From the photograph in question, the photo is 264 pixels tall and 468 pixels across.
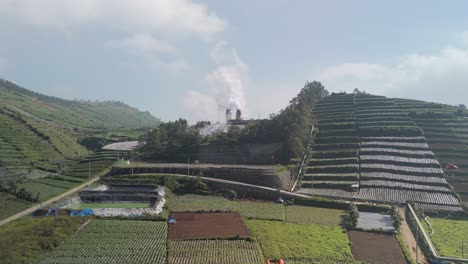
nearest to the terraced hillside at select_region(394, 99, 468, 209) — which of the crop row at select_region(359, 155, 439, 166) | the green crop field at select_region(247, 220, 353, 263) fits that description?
the crop row at select_region(359, 155, 439, 166)

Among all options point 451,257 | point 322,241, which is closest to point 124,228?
point 322,241

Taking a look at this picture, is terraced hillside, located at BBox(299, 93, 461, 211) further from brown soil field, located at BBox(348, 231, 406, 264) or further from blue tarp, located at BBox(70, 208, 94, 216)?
blue tarp, located at BBox(70, 208, 94, 216)

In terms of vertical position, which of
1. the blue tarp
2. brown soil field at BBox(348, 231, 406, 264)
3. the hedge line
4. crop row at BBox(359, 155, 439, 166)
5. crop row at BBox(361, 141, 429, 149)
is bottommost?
brown soil field at BBox(348, 231, 406, 264)

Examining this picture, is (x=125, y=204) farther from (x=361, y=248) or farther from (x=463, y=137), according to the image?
(x=463, y=137)

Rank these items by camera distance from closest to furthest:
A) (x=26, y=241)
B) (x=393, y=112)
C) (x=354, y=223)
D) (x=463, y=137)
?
1. (x=26, y=241)
2. (x=354, y=223)
3. (x=463, y=137)
4. (x=393, y=112)

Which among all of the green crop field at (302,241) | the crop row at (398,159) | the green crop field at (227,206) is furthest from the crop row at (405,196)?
the green crop field at (302,241)

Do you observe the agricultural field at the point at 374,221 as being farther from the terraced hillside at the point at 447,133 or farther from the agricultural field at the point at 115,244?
the agricultural field at the point at 115,244

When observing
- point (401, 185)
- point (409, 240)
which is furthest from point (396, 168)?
point (409, 240)
